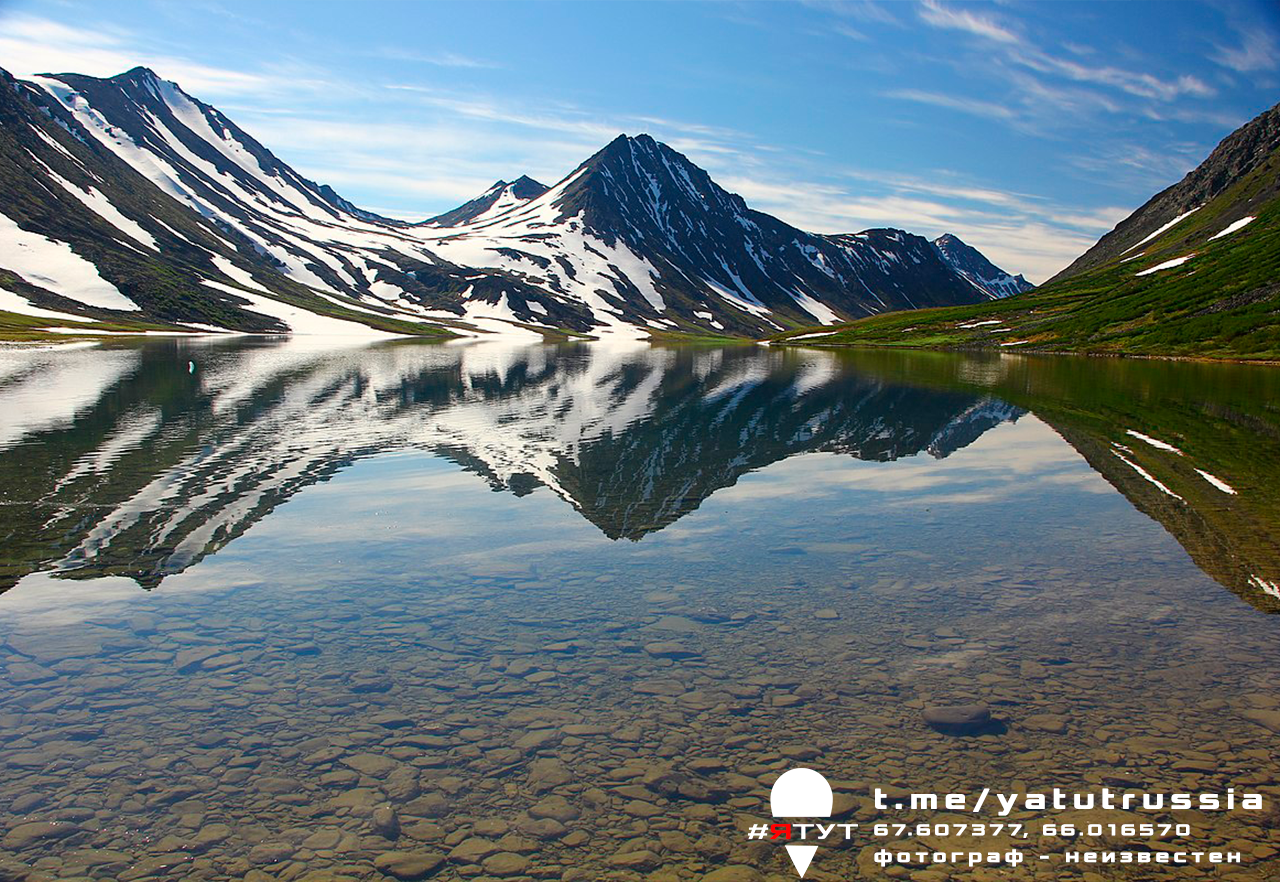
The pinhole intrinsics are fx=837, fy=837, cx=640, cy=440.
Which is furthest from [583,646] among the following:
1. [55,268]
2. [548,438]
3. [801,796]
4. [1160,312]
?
[55,268]

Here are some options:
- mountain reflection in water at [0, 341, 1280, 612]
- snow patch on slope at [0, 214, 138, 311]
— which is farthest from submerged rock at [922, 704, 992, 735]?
snow patch on slope at [0, 214, 138, 311]

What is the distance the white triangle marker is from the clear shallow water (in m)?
0.22

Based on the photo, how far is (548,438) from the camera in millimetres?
39062

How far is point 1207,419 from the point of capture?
44.9 metres

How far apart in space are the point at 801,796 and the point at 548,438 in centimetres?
2983

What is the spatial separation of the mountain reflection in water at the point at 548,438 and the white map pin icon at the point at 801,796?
466 inches

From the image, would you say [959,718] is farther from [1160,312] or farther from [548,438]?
[1160,312]

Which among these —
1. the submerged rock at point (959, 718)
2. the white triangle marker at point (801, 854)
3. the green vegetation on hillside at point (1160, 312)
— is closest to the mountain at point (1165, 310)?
the green vegetation on hillside at point (1160, 312)

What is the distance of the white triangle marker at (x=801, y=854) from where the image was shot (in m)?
9.05

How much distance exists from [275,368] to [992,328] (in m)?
137

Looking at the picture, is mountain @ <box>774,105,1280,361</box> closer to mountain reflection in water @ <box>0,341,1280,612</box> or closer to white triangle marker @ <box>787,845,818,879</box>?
mountain reflection in water @ <box>0,341,1280,612</box>

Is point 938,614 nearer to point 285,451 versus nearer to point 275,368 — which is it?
point 285,451

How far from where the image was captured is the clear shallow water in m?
9.70

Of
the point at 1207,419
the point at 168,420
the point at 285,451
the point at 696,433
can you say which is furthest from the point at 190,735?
the point at 1207,419
